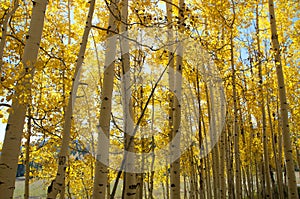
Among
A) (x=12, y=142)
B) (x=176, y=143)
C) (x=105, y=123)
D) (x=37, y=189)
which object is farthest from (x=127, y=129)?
(x=37, y=189)

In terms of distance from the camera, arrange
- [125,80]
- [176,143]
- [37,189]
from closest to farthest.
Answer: [125,80]
[176,143]
[37,189]

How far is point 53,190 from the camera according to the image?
275 cm

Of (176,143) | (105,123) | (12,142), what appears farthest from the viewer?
(176,143)

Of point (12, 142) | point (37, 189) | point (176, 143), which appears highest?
point (176, 143)

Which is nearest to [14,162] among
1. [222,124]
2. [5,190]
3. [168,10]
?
[5,190]

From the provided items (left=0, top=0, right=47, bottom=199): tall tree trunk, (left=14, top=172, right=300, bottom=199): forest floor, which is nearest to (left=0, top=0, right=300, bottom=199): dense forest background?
(left=0, top=0, right=47, bottom=199): tall tree trunk

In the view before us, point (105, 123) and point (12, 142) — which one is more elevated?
point (105, 123)

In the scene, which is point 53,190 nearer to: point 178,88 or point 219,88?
point 178,88

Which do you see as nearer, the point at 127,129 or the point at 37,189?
the point at 127,129

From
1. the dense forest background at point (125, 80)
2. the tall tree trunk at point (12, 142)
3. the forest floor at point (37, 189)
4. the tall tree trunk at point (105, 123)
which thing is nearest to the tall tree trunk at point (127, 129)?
the dense forest background at point (125, 80)

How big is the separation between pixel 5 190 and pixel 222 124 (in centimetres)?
640

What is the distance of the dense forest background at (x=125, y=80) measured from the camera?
294 cm

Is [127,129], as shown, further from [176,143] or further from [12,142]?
[12,142]

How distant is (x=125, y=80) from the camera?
385 cm
